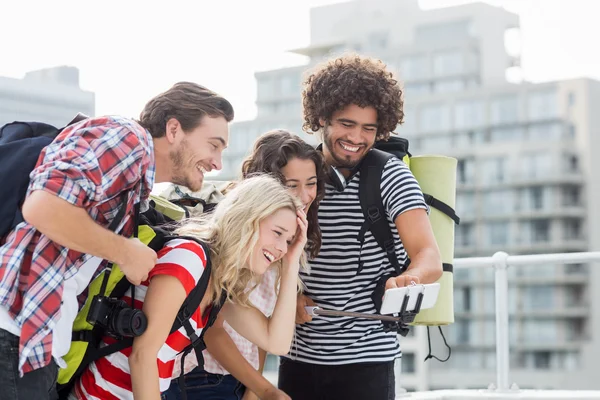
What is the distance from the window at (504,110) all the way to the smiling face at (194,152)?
239 ft

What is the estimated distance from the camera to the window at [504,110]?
7362 centimetres

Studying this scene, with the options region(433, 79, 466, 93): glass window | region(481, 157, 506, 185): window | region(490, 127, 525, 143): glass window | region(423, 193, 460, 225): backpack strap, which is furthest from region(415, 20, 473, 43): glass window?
region(423, 193, 460, 225): backpack strap

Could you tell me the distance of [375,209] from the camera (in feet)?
9.80

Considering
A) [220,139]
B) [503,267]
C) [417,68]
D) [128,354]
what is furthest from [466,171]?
[128,354]

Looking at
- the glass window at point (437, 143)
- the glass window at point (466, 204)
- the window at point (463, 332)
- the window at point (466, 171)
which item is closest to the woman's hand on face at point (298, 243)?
the window at point (463, 332)

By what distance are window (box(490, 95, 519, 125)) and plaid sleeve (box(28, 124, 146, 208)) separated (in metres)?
73.2

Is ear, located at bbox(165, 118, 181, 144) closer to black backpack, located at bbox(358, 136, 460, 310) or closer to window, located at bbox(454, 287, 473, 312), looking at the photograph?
black backpack, located at bbox(358, 136, 460, 310)

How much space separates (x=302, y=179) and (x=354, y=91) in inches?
14.2

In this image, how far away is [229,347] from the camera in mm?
2855

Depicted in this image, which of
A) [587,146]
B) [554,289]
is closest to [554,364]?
[554,289]

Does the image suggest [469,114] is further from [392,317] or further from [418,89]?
[392,317]

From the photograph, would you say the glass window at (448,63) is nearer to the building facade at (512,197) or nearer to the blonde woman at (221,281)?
the building facade at (512,197)

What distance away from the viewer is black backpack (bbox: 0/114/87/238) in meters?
2.15

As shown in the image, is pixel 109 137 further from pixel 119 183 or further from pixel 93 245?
pixel 93 245
